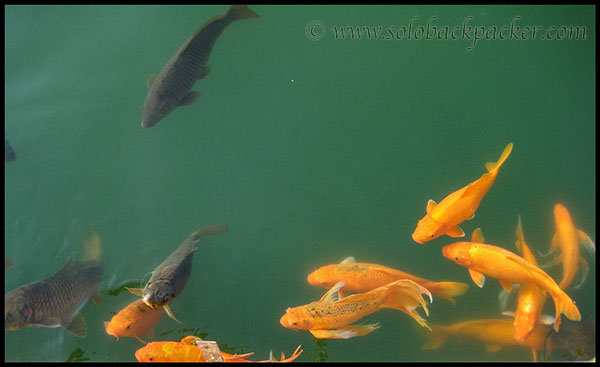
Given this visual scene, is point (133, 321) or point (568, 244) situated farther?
point (568, 244)

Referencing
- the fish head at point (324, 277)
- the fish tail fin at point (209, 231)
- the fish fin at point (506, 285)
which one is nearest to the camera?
the fish fin at point (506, 285)

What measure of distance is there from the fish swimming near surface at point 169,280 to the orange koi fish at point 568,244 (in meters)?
3.14

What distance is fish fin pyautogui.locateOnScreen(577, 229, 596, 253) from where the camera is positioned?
3.76 metres

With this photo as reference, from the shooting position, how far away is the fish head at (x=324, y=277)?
3.41 meters

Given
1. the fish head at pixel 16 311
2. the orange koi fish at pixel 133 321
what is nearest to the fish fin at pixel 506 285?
the orange koi fish at pixel 133 321

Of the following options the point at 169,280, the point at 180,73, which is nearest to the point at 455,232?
the point at 169,280

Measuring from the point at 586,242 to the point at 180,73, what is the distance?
13.2 feet

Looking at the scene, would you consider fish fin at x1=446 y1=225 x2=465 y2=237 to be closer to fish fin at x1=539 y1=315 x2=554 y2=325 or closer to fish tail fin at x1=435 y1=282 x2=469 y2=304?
fish tail fin at x1=435 y1=282 x2=469 y2=304

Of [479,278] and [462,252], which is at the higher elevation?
[462,252]

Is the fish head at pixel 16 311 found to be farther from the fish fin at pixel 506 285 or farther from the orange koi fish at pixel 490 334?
the fish fin at pixel 506 285

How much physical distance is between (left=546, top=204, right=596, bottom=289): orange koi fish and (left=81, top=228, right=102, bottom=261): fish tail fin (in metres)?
4.03

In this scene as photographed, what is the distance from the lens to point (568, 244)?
3.60m

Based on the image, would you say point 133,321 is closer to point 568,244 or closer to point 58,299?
point 58,299

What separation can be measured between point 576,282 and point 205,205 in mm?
3509
